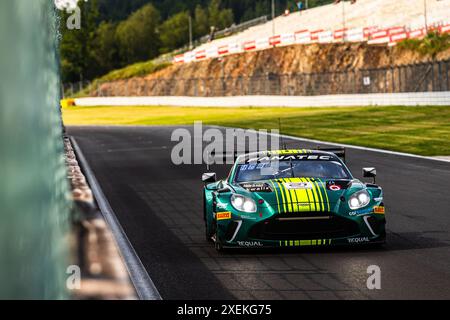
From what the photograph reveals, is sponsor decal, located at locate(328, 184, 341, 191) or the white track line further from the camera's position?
sponsor decal, located at locate(328, 184, 341, 191)

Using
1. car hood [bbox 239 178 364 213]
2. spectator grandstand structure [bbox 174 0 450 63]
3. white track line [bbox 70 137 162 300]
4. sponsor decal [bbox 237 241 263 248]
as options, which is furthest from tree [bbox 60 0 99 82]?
sponsor decal [bbox 237 241 263 248]

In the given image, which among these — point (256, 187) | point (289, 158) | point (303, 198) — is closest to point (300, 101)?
point (289, 158)

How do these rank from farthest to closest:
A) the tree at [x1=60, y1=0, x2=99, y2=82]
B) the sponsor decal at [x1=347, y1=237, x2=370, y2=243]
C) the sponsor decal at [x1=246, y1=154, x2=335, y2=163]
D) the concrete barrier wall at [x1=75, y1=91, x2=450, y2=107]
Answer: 1. the tree at [x1=60, y1=0, x2=99, y2=82]
2. the concrete barrier wall at [x1=75, y1=91, x2=450, y2=107]
3. the sponsor decal at [x1=246, y1=154, x2=335, y2=163]
4. the sponsor decal at [x1=347, y1=237, x2=370, y2=243]

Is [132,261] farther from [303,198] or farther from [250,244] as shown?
[303,198]

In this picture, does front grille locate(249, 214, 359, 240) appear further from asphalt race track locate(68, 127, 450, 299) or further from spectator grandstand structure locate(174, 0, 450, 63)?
spectator grandstand structure locate(174, 0, 450, 63)

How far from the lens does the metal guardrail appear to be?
54.2m

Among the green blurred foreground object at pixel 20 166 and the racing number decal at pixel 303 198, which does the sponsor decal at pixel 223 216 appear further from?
the green blurred foreground object at pixel 20 166

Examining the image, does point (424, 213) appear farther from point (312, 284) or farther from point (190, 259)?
point (312, 284)

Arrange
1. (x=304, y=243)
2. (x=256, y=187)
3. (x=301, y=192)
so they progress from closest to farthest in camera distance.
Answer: (x=304, y=243) < (x=301, y=192) < (x=256, y=187)

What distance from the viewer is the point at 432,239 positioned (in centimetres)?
1045

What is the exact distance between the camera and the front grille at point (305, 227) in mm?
9414

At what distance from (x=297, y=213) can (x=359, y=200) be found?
2.50ft

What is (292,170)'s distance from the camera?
10.8 meters
